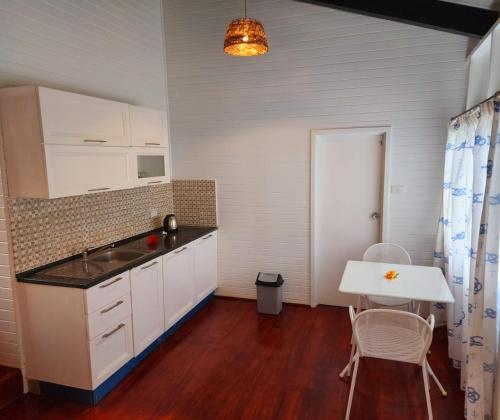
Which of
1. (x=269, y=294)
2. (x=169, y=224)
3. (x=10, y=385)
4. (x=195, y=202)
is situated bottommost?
(x=10, y=385)

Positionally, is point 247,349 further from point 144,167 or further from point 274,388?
point 144,167

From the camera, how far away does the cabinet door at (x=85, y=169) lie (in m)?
2.45

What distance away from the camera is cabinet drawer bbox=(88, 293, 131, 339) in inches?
98.7

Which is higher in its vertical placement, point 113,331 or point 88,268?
point 88,268

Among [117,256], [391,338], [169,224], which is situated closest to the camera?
[391,338]

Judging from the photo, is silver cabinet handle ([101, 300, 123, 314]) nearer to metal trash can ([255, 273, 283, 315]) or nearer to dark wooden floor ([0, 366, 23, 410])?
dark wooden floor ([0, 366, 23, 410])

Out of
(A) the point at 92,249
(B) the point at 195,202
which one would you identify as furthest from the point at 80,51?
(B) the point at 195,202

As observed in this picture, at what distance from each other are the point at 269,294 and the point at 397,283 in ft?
5.24

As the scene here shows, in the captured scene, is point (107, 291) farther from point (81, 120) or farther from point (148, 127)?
point (148, 127)

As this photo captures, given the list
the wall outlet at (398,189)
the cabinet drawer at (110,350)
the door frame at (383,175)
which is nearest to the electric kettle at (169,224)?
the cabinet drawer at (110,350)

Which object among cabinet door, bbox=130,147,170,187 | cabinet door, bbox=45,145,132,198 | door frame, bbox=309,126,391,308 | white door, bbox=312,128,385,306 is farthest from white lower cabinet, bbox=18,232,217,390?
white door, bbox=312,128,385,306

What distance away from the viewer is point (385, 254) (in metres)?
3.47

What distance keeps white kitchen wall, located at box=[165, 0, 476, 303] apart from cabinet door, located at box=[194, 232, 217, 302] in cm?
13

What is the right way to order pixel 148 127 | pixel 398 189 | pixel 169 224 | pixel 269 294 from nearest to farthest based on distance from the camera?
pixel 148 127, pixel 398 189, pixel 269 294, pixel 169 224
